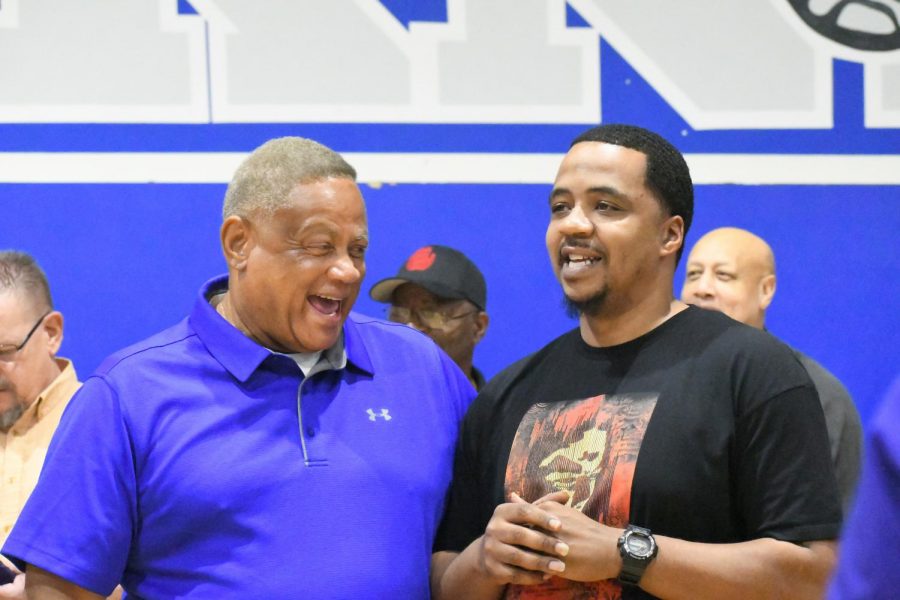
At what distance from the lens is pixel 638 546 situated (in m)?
1.84

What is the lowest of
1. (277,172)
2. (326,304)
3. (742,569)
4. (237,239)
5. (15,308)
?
(742,569)

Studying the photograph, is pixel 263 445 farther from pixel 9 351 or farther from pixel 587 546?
pixel 9 351

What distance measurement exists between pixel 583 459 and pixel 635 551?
0.19 metres

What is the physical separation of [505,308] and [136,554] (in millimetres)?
2181

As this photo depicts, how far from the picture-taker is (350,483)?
211 centimetres

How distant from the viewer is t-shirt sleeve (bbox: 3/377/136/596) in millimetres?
2012

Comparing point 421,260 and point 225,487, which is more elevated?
point 421,260

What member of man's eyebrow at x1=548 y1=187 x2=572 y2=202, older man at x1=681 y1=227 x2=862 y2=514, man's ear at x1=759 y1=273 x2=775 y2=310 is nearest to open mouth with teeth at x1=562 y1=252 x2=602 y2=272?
man's eyebrow at x1=548 y1=187 x2=572 y2=202

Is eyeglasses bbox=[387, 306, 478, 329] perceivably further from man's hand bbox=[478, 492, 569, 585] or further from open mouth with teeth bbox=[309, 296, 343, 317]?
man's hand bbox=[478, 492, 569, 585]

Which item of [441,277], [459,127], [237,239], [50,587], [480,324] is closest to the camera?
[50,587]

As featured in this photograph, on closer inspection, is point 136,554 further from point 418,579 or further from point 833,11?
point 833,11

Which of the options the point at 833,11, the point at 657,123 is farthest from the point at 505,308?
the point at 833,11

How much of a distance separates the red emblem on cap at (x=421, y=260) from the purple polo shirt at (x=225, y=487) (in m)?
1.65

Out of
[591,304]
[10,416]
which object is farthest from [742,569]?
[10,416]
